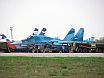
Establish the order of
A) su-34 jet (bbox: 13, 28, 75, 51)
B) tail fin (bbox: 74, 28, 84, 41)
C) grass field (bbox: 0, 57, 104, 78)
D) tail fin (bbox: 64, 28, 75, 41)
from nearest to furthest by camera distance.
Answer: grass field (bbox: 0, 57, 104, 78), su-34 jet (bbox: 13, 28, 75, 51), tail fin (bbox: 74, 28, 84, 41), tail fin (bbox: 64, 28, 75, 41)

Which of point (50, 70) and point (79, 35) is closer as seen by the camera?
point (50, 70)

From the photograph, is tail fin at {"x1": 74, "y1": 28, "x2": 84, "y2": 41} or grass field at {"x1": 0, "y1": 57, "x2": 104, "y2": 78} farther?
tail fin at {"x1": 74, "y1": 28, "x2": 84, "y2": 41}

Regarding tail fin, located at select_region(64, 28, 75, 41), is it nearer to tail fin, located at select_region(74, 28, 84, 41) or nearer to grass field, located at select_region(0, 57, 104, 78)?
tail fin, located at select_region(74, 28, 84, 41)

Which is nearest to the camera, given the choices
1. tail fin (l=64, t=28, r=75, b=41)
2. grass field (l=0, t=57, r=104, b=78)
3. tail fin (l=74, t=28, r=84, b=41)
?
grass field (l=0, t=57, r=104, b=78)

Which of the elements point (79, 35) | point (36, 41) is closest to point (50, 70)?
point (36, 41)

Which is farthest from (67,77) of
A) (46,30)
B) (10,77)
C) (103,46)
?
(46,30)

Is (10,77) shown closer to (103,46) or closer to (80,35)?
(103,46)

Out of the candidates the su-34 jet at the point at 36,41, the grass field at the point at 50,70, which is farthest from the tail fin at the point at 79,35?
the grass field at the point at 50,70

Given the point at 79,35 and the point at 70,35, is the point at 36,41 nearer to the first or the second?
the point at 70,35

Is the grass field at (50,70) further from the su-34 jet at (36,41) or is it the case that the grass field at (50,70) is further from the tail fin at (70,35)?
the tail fin at (70,35)

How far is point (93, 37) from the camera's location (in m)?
39.1

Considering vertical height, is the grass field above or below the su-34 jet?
above

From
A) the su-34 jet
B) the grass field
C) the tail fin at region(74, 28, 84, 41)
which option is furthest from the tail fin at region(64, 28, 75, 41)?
the grass field

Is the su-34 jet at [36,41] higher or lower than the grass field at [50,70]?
lower
